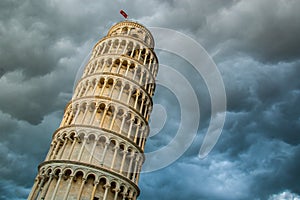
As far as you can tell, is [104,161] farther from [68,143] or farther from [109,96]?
[109,96]

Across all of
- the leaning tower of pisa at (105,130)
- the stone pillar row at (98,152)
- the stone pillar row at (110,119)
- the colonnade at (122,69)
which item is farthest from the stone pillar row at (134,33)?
the stone pillar row at (98,152)

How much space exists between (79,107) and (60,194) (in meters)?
9.12

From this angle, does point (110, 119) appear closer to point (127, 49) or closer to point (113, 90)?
point (113, 90)

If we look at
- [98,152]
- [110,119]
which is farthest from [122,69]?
[98,152]

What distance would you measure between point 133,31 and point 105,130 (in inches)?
659

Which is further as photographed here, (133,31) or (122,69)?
(133,31)

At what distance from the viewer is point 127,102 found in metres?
28.6

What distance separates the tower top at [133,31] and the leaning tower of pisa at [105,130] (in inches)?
27.6

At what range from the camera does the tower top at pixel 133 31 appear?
3605 cm

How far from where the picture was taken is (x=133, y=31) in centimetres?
3616

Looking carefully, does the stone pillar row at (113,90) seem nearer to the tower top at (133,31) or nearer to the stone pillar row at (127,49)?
the stone pillar row at (127,49)

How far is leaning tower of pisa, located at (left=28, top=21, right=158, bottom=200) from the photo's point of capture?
74.1 feet

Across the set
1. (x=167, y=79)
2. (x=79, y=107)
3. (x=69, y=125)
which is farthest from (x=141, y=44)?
(x=69, y=125)

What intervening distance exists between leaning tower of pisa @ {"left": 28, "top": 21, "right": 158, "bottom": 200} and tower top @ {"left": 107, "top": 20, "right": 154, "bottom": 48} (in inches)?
27.6
